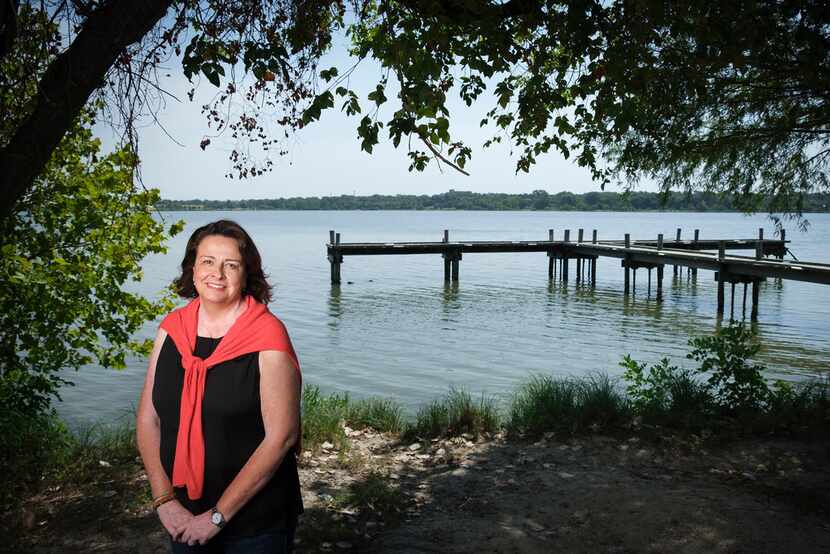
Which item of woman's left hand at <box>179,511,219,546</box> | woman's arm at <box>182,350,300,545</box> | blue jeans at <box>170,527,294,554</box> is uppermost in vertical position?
woman's arm at <box>182,350,300,545</box>

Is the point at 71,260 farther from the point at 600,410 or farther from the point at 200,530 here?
the point at 600,410

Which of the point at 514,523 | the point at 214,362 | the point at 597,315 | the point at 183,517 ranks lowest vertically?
the point at 597,315

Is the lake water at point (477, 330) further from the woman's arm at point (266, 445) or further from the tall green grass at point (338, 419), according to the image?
the woman's arm at point (266, 445)

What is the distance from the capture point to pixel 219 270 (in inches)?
103

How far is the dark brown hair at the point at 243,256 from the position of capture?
8.82 feet

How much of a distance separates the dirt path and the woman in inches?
93.6

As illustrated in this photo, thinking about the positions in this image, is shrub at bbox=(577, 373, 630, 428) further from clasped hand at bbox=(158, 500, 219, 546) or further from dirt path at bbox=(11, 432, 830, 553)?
clasped hand at bbox=(158, 500, 219, 546)

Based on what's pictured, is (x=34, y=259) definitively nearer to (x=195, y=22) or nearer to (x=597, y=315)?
(x=195, y=22)

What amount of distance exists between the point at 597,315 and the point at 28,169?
25722 mm

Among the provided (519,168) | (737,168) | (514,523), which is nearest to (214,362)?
(514,523)

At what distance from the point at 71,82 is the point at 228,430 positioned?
1.99m

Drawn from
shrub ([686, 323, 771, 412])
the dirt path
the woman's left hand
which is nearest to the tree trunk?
the woman's left hand

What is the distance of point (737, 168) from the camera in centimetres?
1027

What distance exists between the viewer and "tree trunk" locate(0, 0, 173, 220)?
11.2ft
